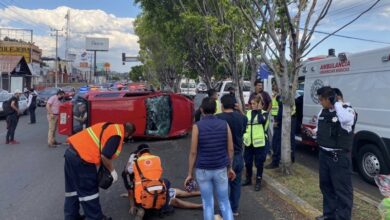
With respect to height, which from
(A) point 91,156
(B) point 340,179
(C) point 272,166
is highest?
(A) point 91,156

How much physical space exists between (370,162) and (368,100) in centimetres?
118

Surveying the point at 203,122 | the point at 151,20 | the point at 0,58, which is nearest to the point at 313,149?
the point at 203,122

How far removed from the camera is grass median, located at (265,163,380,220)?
5746 mm

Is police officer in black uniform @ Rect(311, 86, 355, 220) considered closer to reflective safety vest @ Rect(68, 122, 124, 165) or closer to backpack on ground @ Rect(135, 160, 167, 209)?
backpack on ground @ Rect(135, 160, 167, 209)

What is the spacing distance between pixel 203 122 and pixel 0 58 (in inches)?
1643

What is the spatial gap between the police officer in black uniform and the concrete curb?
60 centimetres

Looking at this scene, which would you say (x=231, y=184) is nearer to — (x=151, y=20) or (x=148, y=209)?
(x=148, y=209)

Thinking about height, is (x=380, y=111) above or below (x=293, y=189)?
above

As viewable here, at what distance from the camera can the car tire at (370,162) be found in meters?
7.67

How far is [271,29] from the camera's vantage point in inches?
316

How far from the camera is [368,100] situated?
7965 mm

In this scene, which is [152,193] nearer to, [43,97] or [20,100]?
[20,100]

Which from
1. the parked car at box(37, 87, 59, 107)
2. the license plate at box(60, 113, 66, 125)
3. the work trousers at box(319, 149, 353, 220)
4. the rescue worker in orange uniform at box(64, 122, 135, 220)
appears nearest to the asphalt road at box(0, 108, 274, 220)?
the license plate at box(60, 113, 66, 125)

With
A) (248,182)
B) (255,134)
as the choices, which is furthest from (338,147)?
(248,182)
